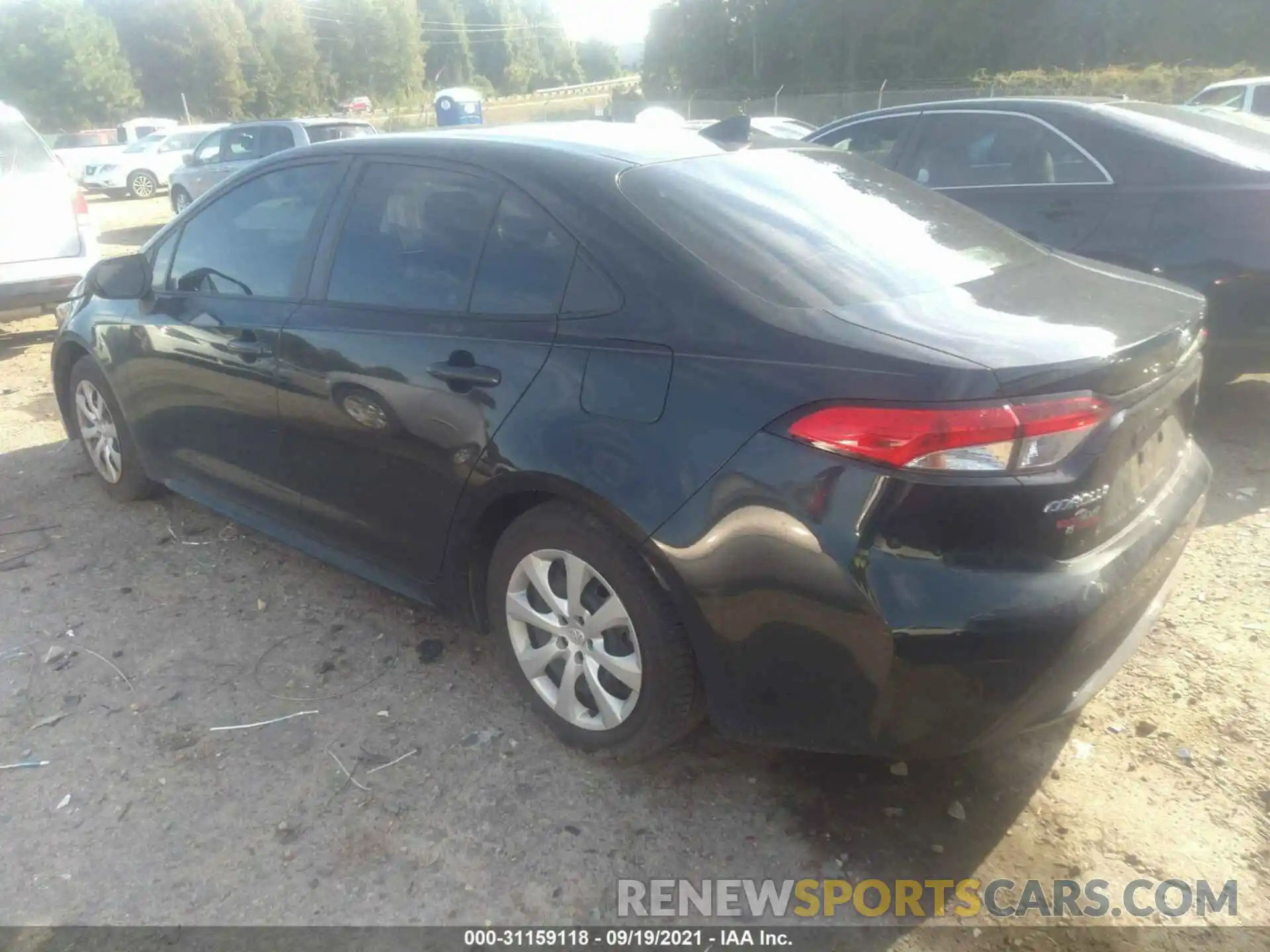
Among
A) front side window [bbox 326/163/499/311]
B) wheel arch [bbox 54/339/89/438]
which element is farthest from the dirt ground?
wheel arch [bbox 54/339/89/438]

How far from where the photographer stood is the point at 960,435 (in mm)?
2016

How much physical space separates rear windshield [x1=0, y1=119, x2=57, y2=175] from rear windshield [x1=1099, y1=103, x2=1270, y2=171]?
7.91 m

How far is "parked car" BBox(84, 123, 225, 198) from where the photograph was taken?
2317cm

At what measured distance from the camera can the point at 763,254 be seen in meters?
2.46

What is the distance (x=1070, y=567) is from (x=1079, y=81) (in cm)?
3240

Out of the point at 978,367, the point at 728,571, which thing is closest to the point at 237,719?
the point at 728,571

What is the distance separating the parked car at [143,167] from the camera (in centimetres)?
2317

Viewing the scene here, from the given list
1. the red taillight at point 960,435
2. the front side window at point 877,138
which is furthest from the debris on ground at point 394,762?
the front side window at point 877,138

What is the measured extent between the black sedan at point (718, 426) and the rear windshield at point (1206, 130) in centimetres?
232

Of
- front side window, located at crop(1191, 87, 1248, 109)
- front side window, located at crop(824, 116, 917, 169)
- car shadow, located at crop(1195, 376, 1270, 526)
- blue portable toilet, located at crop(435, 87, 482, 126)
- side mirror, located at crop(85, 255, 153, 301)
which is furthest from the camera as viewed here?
blue portable toilet, located at crop(435, 87, 482, 126)

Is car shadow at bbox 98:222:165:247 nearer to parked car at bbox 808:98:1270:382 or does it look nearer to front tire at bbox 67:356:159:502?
front tire at bbox 67:356:159:502

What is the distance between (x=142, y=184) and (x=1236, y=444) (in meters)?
25.0

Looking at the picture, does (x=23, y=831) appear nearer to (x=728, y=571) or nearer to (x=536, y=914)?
(x=536, y=914)

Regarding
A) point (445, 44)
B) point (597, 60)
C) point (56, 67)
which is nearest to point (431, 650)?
point (56, 67)
